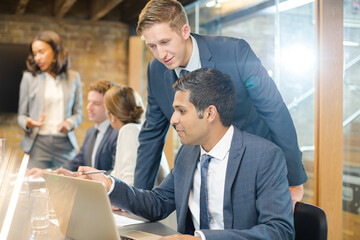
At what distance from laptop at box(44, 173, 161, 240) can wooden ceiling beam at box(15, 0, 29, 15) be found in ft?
13.6

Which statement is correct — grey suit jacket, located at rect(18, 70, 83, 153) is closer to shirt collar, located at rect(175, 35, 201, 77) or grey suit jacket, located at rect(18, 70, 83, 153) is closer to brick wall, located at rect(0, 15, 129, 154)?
brick wall, located at rect(0, 15, 129, 154)

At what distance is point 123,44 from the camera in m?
5.94

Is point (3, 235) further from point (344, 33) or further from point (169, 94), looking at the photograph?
point (344, 33)

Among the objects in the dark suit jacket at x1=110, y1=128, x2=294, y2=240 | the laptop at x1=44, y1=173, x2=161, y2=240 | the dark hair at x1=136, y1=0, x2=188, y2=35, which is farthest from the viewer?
the dark hair at x1=136, y1=0, x2=188, y2=35

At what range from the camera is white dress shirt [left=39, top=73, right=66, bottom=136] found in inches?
154

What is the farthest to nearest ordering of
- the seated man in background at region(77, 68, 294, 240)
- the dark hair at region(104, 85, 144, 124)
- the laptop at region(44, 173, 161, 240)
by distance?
the dark hair at region(104, 85, 144, 124)
the seated man in background at region(77, 68, 294, 240)
the laptop at region(44, 173, 161, 240)

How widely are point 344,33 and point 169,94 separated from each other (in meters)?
1.37

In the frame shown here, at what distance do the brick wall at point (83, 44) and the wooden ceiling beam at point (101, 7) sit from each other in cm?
26

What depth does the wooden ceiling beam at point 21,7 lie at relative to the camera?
490 cm

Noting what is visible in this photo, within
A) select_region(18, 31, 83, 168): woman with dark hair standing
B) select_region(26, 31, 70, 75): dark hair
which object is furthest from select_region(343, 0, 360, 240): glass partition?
select_region(26, 31, 70, 75): dark hair

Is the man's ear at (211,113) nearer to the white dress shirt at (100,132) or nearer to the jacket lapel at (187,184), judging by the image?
the jacket lapel at (187,184)

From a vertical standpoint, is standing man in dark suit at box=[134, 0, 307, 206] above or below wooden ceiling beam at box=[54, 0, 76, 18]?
below

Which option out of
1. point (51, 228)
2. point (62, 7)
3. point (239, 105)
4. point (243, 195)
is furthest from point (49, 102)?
point (243, 195)

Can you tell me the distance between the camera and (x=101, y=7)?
16.9 feet
